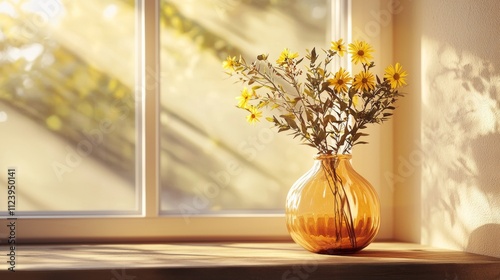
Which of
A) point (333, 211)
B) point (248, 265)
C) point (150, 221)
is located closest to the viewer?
point (248, 265)

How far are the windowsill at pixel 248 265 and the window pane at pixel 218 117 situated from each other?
336 mm

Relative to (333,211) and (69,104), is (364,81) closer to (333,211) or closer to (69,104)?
(333,211)

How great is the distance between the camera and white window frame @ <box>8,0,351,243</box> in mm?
2162

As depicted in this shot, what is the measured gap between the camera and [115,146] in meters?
2.23

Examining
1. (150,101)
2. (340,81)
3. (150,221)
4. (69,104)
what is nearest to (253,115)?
(340,81)

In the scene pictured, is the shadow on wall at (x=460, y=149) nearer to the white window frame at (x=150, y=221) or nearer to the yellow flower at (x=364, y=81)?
the yellow flower at (x=364, y=81)

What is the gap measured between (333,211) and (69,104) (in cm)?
86

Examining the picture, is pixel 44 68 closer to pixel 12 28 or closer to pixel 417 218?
pixel 12 28

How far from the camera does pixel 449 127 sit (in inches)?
78.5

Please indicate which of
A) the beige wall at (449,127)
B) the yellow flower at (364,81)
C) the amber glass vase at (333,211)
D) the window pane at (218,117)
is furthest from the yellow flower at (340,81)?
the window pane at (218,117)

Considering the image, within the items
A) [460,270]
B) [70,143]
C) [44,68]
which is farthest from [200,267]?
[44,68]

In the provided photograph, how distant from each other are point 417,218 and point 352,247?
35 cm

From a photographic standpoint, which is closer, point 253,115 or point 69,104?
point 253,115

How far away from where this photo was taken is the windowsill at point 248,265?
1.63 meters
